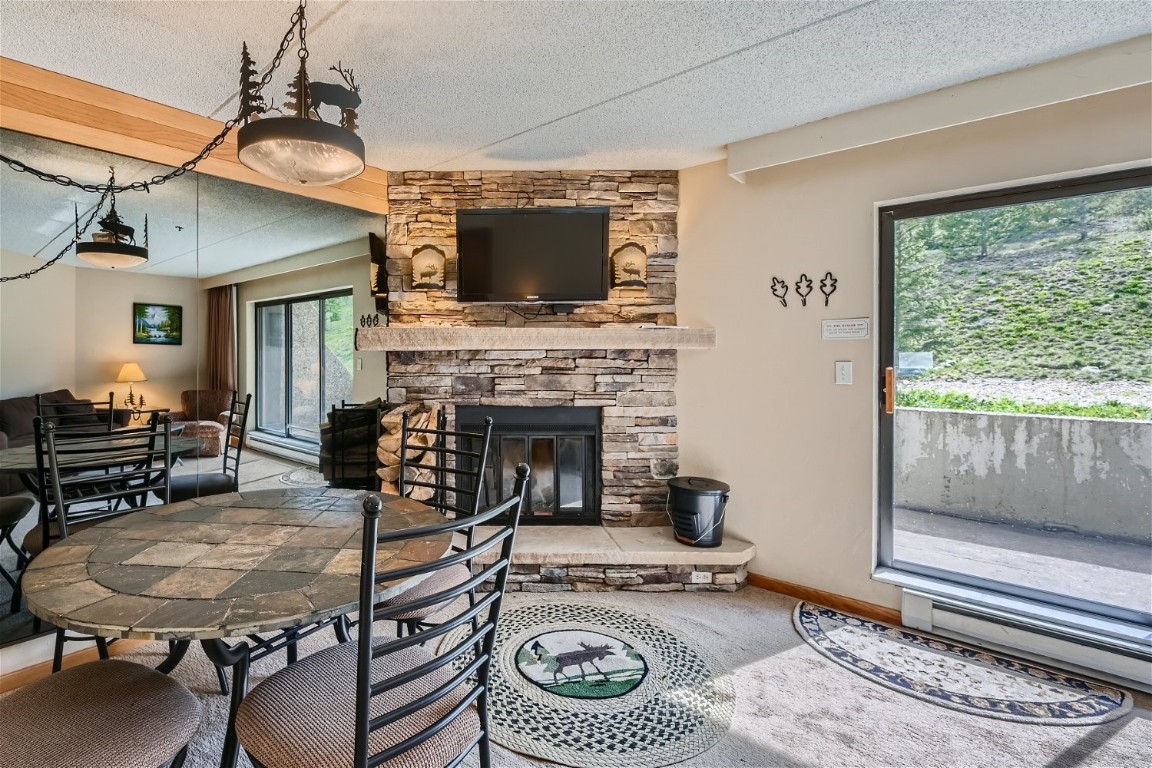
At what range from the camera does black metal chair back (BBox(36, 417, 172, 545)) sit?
1699 mm

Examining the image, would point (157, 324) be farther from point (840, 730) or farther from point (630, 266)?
point (840, 730)

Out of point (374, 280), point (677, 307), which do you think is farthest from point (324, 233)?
point (677, 307)

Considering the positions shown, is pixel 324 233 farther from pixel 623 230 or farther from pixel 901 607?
pixel 901 607

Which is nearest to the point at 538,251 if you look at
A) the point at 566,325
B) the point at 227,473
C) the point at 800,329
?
the point at 566,325

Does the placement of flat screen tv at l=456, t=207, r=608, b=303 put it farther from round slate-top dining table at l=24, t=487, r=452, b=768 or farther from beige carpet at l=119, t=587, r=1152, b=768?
beige carpet at l=119, t=587, r=1152, b=768

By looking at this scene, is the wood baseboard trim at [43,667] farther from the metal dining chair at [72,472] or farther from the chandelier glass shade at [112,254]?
the chandelier glass shade at [112,254]

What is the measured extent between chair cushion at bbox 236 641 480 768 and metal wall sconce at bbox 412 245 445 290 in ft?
7.45

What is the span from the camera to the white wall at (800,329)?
2.44 metres

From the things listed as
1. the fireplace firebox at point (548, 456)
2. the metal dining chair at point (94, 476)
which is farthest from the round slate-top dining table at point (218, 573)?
the fireplace firebox at point (548, 456)

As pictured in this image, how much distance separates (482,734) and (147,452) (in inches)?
66.4

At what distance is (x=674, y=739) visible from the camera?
1728 mm

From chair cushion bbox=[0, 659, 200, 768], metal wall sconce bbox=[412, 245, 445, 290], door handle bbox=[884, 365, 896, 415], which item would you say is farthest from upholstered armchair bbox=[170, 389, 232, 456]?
door handle bbox=[884, 365, 896, 415]

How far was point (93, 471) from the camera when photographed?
2270 mm

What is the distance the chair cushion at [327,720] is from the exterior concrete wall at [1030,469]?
2471mm
